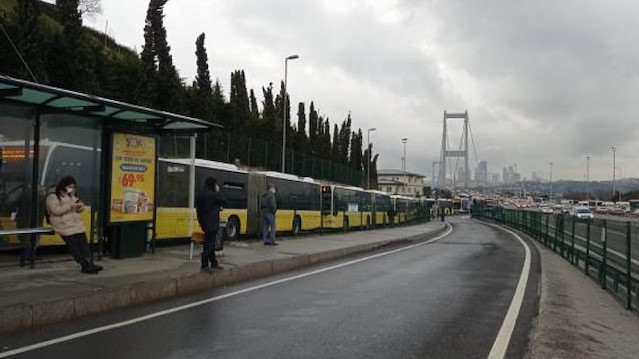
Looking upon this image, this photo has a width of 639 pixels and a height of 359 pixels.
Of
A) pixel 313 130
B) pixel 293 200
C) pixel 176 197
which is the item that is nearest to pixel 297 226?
pixel 293 200

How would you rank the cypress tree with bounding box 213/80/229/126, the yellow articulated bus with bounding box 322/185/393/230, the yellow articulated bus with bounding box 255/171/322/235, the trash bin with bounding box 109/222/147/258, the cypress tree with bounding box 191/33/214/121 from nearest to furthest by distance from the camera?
the trash bin with bounding box 109/222/147/258 → the yellow articulated bus with bounding box 255/171/322/235 → the yellow articulated bus with bounding box 322/185/393/230 → the cypress tree with bounding box 191/33/214/121 → the cypress tree with bounding box 213/80/229/126

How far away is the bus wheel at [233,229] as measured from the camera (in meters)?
22.0

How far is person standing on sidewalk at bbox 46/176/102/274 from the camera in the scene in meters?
10.6

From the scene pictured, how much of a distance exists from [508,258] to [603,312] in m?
9.50

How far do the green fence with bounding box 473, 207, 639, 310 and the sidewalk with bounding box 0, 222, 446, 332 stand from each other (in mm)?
6917

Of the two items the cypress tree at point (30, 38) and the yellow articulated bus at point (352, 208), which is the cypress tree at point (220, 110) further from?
the cypress tree at point (30, 38)

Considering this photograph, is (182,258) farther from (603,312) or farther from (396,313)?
(603,312)

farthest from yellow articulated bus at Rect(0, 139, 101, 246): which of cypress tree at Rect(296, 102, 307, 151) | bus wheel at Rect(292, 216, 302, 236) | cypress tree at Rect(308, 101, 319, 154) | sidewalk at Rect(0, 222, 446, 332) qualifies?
cypress tree at Rect(308, 101, 319, 154)

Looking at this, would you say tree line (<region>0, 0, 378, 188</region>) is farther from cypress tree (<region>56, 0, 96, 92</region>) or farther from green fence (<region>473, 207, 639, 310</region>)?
green fence (<region>473, 207, 639, 310</region>)

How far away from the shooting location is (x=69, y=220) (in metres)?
10.7

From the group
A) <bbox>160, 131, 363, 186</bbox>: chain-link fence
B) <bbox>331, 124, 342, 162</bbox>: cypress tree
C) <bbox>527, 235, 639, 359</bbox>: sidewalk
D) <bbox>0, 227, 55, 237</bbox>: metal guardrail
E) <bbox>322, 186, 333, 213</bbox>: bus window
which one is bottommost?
<bbox>527, 235, 639, 359</bbox>: sidewalk

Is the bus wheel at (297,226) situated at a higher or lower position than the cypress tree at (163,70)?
lower

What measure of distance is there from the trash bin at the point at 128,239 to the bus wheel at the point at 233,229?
8.03 meters

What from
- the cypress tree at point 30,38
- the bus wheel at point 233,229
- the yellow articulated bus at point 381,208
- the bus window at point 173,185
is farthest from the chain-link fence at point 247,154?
the yellow articulated bus at point 381,208
